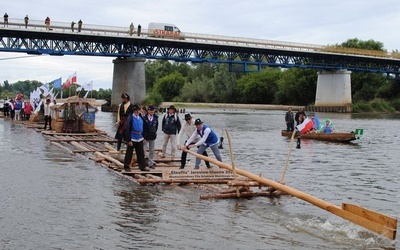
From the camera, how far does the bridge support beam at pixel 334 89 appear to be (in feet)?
358

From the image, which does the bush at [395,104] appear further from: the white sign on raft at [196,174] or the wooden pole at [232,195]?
the wooden pole at [232,195]

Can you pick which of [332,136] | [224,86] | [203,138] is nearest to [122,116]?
[203,138]

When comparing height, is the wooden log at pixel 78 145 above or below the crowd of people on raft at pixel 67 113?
below

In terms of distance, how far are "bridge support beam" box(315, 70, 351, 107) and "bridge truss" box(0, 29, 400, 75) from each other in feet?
5.71

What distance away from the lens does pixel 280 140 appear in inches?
1471

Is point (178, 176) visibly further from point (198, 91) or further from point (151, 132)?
point (198, 91)

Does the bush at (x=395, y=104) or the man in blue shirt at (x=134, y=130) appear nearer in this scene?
the man in blue shirt at (x=134, y=130)

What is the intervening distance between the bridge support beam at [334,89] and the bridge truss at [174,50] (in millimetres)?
1740

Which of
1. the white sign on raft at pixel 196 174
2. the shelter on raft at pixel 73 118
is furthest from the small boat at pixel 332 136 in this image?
the white sign on raft at pixel 196 174

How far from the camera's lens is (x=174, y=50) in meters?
93.6

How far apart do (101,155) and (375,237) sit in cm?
1171

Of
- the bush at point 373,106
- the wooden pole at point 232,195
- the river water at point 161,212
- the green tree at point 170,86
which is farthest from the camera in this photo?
the green tree at point 170,86

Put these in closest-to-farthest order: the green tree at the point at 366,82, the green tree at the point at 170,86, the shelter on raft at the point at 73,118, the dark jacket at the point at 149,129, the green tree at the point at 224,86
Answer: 1. the dark jacket at the point at 149,129
2. the shelter on raft at the point at 73,118
3. the green tree at the point at 366,82
4. the green tree at the point at 224,86
5. the green tree at the point at 170,86

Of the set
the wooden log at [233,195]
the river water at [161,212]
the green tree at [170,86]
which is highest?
the green tree at [170,86]
